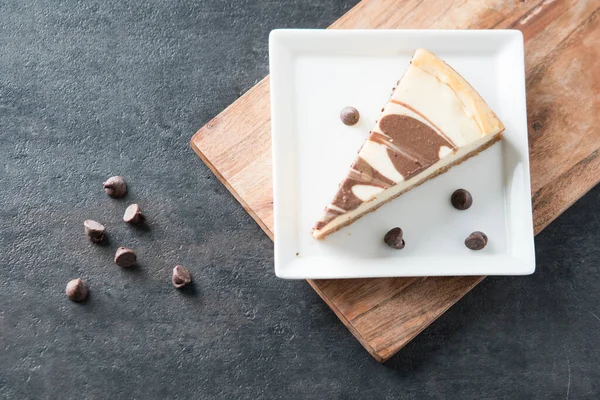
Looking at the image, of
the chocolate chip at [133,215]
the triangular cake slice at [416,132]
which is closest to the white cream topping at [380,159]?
the triangular cake slice at [416,132]

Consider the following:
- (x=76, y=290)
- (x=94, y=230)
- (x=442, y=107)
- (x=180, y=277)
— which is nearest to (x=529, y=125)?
(x=442, y=107)

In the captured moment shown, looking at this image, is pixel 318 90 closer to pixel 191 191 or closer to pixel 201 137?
pixel 201 137

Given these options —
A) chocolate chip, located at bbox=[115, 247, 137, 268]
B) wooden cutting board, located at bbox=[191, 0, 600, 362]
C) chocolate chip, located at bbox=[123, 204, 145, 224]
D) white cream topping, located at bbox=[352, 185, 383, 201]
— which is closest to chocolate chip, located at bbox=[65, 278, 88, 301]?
chocolate chip, located at bbox=[115, 247, 137, 268]

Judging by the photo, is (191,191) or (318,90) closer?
(318,90)

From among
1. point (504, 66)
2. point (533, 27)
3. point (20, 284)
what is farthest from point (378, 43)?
point (20, 284)

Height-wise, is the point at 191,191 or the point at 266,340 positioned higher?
the point at 191,191

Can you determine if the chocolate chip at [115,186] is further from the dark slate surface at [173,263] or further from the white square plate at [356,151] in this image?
the white square plate at [356,151]

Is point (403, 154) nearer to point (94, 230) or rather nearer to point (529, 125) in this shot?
point (529, 125)
